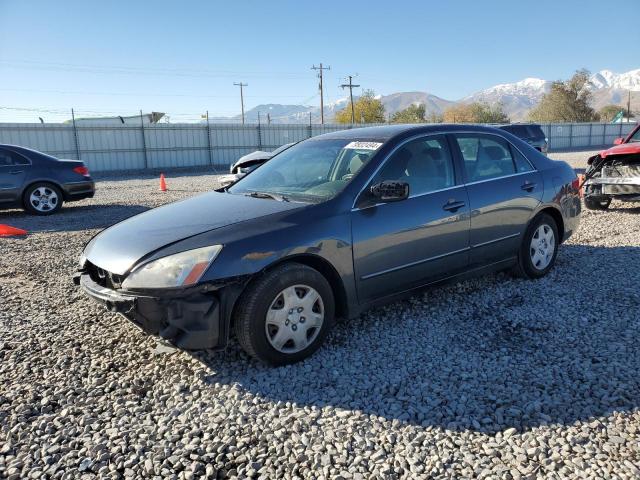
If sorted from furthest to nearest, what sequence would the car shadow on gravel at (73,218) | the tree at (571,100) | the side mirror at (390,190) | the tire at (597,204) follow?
the tree at (571,100), the tire at (597,204), the car shadow on gravel at (73,218), the side mirror at (390,190)

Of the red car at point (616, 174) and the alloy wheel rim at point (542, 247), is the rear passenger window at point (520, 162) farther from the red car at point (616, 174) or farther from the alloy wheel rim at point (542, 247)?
the red car at point (616, 174)

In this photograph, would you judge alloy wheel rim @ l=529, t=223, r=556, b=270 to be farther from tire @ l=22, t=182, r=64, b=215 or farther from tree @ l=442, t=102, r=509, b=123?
tree @ l=442, t=102, r=509, b=123

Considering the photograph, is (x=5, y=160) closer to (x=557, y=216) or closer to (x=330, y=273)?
(x=330, y=273)

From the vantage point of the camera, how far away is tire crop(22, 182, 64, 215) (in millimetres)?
10359

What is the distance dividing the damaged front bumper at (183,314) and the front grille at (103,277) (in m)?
0.14

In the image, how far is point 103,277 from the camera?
3.51m

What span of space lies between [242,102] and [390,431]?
80470mm

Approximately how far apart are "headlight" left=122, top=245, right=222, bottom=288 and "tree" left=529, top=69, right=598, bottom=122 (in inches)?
3113

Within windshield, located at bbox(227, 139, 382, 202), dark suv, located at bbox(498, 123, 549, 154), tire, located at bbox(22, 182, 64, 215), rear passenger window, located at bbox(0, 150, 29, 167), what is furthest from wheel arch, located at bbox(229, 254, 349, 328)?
dark suv, located at bbox(498, 123, 549, 154)

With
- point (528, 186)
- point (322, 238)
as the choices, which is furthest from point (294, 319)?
point (528, 186)

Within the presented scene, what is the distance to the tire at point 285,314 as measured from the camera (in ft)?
10.7

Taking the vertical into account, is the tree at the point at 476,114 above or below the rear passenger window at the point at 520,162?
above

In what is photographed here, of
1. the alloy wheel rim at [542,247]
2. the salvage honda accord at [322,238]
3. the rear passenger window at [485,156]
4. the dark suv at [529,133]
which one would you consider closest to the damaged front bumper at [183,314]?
the salvage honda accord at [322,238]

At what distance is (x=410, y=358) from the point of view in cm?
358
